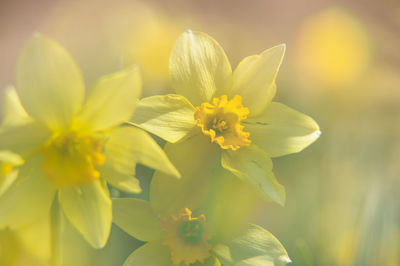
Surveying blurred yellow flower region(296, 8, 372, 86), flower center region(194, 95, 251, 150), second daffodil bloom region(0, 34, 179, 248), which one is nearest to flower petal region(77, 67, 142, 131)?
second daffodil bloom region(0, 34, 179, 248)

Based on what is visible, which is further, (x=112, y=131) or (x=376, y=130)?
(x=376, y=130)

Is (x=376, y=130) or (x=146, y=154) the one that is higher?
(x=146, y=154)

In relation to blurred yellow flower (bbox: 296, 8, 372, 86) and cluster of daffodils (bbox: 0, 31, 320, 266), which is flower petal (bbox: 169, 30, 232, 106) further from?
blurred yellow flower (bbox: 296, 8, 372, 86)

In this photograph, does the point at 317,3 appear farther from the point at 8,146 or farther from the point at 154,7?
the point at 8,146

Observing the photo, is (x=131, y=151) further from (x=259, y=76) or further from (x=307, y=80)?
(x=307, y=80)

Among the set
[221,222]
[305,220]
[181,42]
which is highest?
[181,42]

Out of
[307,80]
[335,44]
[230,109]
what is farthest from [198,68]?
[335,44]

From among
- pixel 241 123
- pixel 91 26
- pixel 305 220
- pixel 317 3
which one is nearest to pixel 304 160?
pixel 305 220
